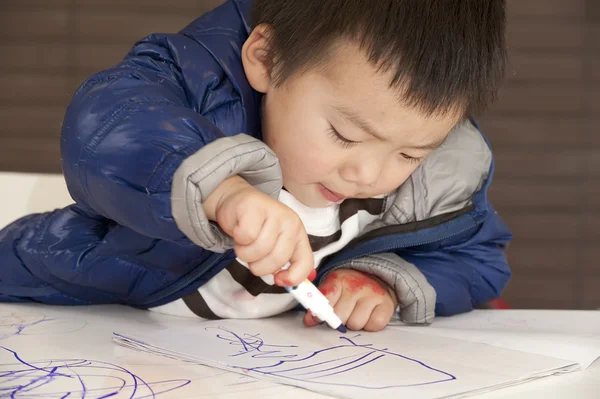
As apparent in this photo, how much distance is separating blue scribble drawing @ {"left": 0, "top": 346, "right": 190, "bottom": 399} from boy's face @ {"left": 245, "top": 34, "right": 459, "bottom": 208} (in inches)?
11.9

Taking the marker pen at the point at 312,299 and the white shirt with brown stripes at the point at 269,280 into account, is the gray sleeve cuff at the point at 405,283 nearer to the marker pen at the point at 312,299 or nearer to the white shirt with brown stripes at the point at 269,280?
the white shirt with brown stripes at the point at 269,280

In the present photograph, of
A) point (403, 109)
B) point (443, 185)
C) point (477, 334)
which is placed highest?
point (403, 109)

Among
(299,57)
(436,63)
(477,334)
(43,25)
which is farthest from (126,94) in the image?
(43,25)

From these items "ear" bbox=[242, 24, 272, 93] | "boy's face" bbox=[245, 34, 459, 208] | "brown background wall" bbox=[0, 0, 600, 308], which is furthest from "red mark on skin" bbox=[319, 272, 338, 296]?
"brown background wall" bbox=[0, 0, 600, 308]

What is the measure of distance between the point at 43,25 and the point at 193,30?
1.61m

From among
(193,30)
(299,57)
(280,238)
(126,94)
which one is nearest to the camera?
(280,238)

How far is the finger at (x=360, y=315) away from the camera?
2.61ft

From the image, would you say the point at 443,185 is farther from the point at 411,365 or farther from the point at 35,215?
the point at 35,215

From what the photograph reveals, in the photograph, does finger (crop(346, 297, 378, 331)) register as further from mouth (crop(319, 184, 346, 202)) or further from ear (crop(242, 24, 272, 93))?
ear (crop(242, 24, 272, 93))

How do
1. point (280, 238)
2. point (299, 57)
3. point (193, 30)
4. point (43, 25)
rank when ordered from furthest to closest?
1. point (43, 25)
2. point (193, 30)
3. point (299, 57)
4. point (280, 238)

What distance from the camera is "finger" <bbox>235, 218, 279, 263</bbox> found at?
563 mm

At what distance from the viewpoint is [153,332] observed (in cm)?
71

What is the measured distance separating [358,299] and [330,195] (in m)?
0.12

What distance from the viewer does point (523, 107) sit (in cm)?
240
